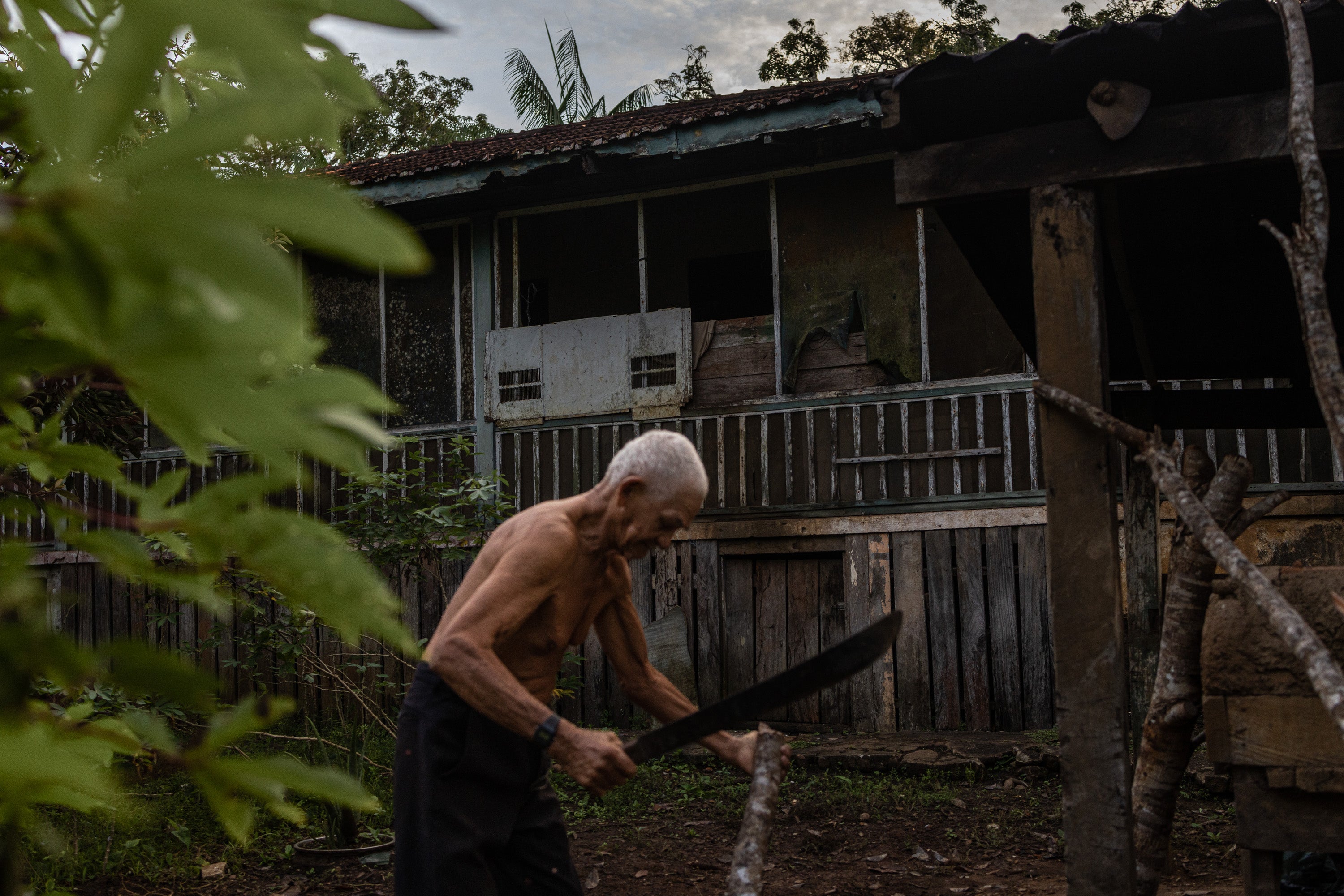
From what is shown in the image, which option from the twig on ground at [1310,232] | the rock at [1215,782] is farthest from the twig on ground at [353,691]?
the rock at [1215,782]

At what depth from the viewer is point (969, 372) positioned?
29.8 ft

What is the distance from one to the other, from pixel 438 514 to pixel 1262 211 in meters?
4.54

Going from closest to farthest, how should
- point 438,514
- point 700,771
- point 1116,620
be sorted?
point 1116,620 → point 438,514 → point 700,771

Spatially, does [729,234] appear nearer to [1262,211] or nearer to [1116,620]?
[1262,211]

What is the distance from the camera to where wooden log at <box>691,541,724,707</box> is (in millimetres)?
9023

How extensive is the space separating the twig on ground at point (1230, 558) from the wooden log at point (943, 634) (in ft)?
17.7

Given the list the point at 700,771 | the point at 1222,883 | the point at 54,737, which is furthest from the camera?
the point at 700,771

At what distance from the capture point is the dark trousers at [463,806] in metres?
2.66

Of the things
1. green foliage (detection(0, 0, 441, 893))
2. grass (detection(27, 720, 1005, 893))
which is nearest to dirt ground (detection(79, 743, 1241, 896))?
grass (detection(27, 720, 1005, 893))

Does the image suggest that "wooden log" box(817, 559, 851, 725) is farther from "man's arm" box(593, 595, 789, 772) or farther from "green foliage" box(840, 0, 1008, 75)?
"green foliage" box(840, 0, 1008, 75)

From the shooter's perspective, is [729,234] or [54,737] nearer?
[54,737]

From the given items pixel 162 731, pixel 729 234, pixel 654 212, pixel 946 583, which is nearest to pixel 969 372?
pixel 946 583

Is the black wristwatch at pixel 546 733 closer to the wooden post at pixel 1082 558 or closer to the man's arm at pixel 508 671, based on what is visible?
the man's arm at pixel 508 671

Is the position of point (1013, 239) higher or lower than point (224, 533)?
higher
